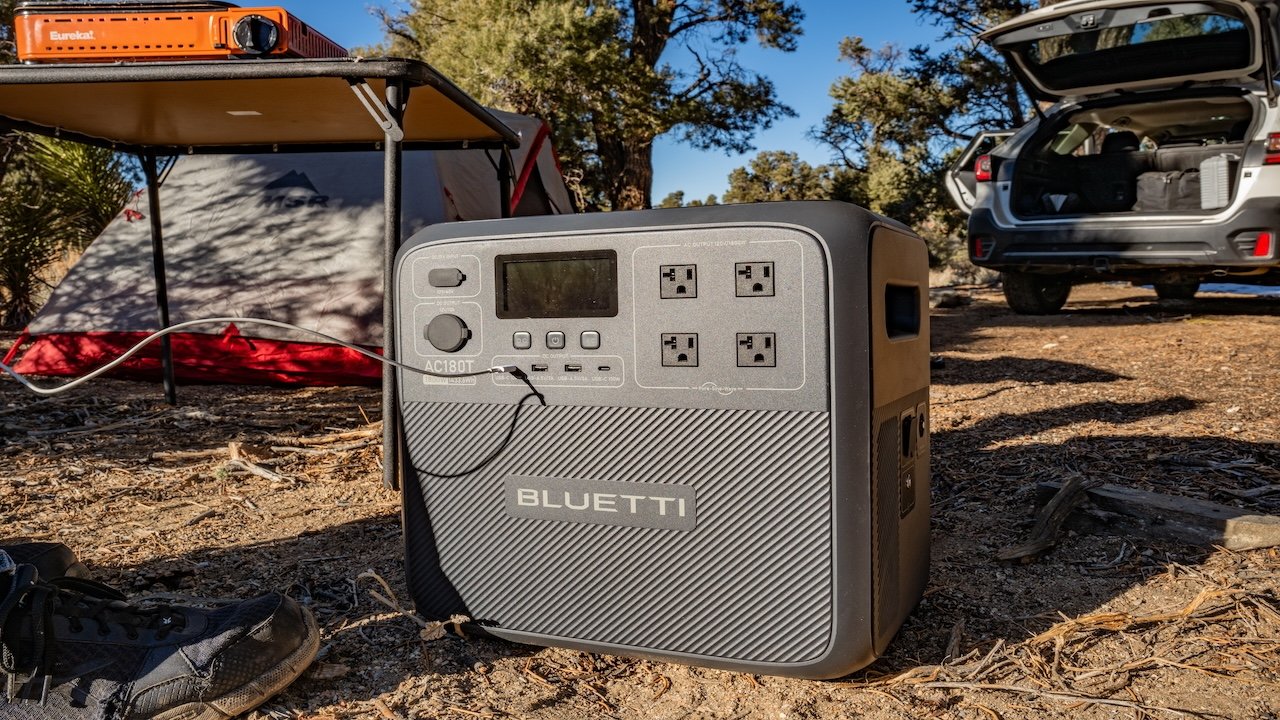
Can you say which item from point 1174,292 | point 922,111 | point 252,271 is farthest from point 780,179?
point 252,271

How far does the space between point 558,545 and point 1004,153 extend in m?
5.02

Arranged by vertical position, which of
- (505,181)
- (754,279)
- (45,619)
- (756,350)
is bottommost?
(45,619)

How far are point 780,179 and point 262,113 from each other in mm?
24415

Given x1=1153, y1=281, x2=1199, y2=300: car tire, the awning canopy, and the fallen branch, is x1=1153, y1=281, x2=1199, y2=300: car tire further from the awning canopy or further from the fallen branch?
the fallen branch

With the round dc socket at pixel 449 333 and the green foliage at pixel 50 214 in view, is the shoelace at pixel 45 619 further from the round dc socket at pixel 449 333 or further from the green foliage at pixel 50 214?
the green foliage at pixel 50 214

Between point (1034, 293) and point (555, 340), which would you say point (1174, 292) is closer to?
point (1034, 293)

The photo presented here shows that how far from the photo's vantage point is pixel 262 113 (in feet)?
10.9

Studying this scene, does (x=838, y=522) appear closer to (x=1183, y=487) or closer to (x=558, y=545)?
(x=558, y=545)

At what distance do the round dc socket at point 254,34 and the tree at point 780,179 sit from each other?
20716mm

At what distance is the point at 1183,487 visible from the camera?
238cm

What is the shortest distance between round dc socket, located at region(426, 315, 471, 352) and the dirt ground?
1.75 ft

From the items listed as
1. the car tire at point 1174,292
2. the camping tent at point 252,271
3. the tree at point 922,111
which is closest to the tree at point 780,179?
the tree at point 922,111

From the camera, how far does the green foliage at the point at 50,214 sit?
7613mm

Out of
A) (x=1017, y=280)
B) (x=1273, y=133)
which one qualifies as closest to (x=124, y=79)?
(x=1273, y=133)
